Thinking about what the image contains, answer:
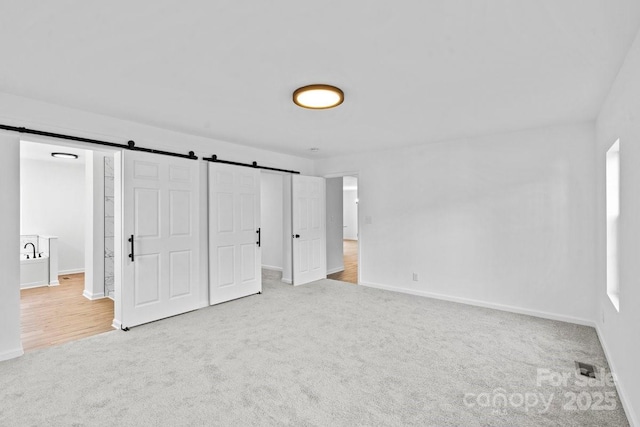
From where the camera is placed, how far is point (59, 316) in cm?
406

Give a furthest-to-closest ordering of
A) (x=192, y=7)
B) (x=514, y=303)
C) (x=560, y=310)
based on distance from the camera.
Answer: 1. (x=514, y=303)
2. (x=560, y=310)
3. (x=192, y=7)

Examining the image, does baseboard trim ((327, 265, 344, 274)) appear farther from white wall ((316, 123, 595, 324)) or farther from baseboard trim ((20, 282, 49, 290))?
baseboard trim ((20, 282, 49, 290))

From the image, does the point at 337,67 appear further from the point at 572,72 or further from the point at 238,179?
the point at 238,179

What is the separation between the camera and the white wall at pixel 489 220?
375cm

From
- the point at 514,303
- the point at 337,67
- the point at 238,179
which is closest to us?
the point at 337,67

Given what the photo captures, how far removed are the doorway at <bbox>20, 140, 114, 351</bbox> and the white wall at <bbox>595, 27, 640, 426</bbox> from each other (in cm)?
462

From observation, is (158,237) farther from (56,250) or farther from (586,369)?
(586,369)

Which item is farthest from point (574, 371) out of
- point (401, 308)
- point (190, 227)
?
point (190, 227)

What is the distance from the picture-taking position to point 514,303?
163 inches

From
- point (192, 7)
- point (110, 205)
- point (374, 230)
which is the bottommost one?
point (374, 230)

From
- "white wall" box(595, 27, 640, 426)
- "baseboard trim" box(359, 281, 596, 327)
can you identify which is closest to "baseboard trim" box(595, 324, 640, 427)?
"white wall" box(595, 27, 640, 426)

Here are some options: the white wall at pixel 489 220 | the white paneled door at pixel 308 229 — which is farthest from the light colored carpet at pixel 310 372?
the white paneled door at pixel 308 229

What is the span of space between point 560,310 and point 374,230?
2.71 metres

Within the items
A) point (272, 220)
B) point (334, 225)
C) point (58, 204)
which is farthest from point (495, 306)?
point (58, 204)
